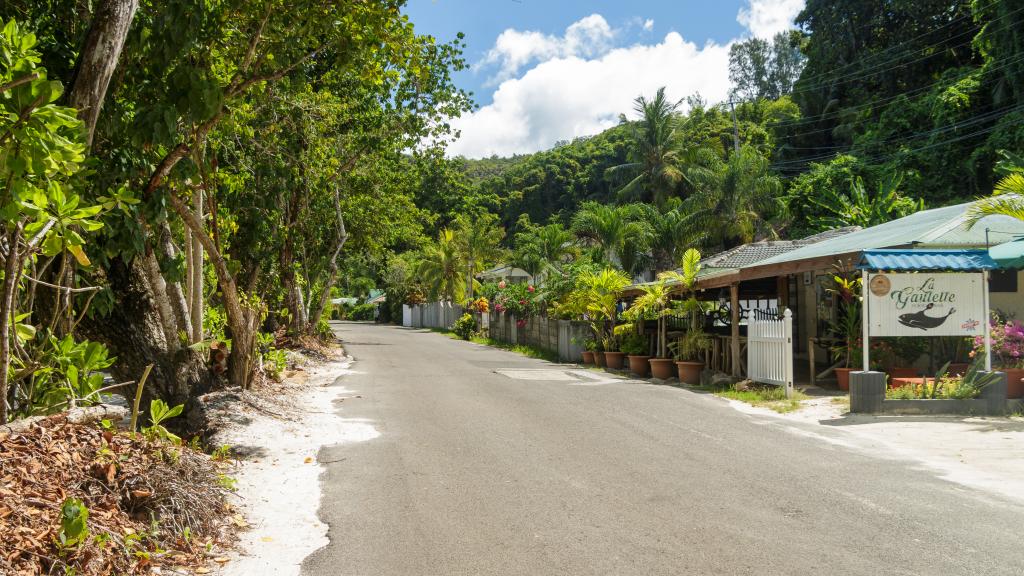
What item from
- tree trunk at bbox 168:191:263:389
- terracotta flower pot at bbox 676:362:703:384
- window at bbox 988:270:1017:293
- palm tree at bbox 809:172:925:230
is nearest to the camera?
tree trunk at bbox 168:191:263:389

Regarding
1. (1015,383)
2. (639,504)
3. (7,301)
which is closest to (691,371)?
(1015,383)

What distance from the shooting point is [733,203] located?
39.5 m

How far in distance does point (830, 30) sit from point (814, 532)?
45.8 m

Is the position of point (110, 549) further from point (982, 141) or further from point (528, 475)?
point (982, 141)

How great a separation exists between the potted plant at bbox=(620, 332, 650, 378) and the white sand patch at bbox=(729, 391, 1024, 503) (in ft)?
21.1

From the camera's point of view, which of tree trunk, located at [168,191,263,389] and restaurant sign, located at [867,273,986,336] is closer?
tree trunk, located at [168,191,263,389]

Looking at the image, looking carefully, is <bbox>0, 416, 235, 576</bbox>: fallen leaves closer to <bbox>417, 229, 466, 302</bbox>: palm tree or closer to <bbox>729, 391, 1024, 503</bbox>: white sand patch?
<bbox>729, 391, 1024, 503</bbox>: white sand patch

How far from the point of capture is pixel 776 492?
636 centimetres

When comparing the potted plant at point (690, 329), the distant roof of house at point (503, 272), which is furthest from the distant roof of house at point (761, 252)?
the distant roof of house at point (503, 272)

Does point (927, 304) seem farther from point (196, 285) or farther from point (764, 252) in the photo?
point (764, 252)

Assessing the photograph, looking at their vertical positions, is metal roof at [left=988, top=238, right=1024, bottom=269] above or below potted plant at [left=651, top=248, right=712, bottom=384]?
above

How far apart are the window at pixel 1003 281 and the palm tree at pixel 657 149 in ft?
104

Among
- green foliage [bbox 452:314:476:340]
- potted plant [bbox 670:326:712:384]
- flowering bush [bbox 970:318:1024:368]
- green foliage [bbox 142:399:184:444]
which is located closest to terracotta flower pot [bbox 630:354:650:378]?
potted plant [bbox 670:326:712:384]

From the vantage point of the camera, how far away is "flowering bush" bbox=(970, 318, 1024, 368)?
11169 millimetres
